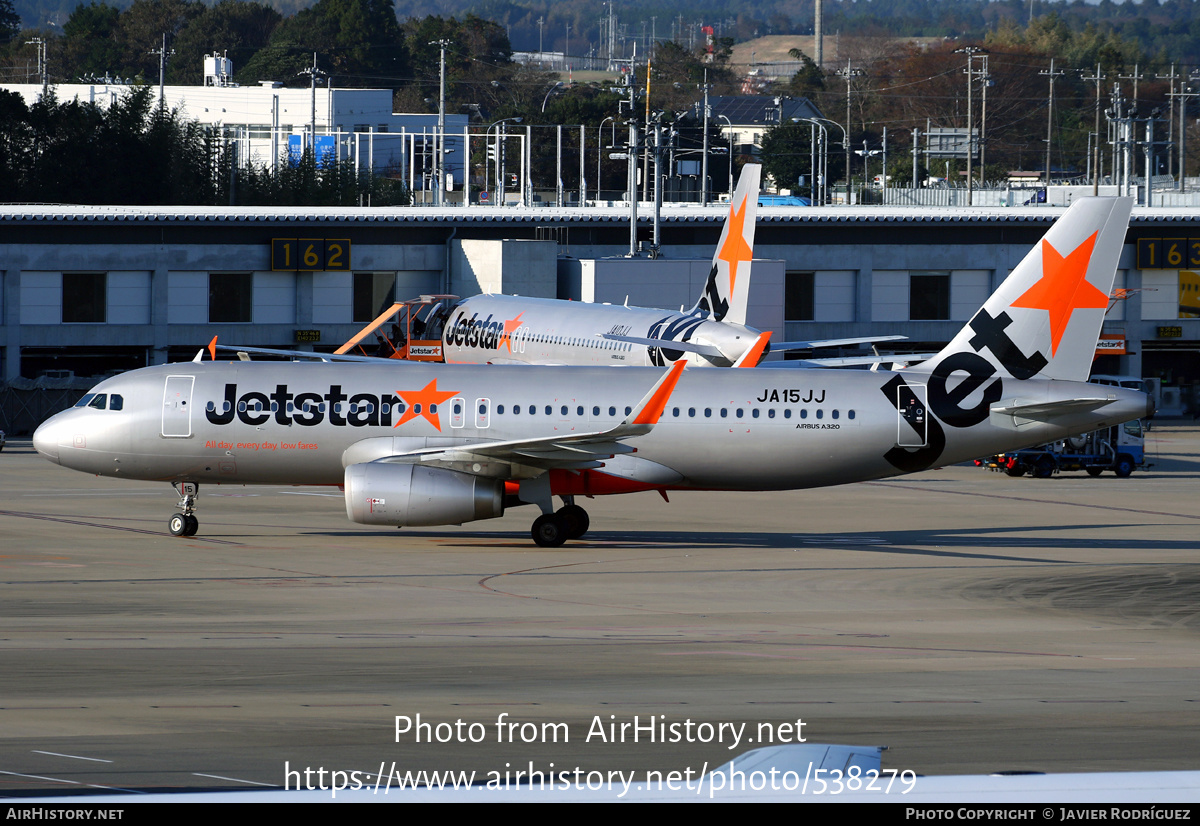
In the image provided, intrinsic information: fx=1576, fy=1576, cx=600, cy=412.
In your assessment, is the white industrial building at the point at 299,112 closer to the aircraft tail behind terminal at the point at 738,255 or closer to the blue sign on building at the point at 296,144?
the blue sign on building at the point at 296,144

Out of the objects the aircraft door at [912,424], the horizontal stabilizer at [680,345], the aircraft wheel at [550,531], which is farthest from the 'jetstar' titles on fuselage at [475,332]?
the aircraft door at [912,424]

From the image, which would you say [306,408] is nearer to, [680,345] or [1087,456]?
[680,345]

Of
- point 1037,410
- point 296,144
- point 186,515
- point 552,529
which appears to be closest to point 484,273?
point 186,515

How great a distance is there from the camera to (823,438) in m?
36.0

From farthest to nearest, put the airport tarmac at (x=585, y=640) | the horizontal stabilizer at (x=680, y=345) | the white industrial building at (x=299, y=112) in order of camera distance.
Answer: the white industrial building at (x=299, y=112), the horizontal stabilizer at (x=680, y=345), the airport tarmac at (x=585, y=640)

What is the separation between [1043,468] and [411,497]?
1277 inches

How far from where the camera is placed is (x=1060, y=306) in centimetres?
3688

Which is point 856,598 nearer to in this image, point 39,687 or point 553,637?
point 553,637

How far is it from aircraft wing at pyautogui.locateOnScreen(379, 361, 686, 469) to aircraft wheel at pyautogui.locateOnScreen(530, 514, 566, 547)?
1410 mm

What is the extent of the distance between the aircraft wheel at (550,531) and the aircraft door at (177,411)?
26.8 feet

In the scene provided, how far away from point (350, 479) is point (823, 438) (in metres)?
10.7

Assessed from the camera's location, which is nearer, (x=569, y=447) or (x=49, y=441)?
(x=569, y=447)

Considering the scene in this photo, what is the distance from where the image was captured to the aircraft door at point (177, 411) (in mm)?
35562

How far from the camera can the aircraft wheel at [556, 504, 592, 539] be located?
36219 millimetres
